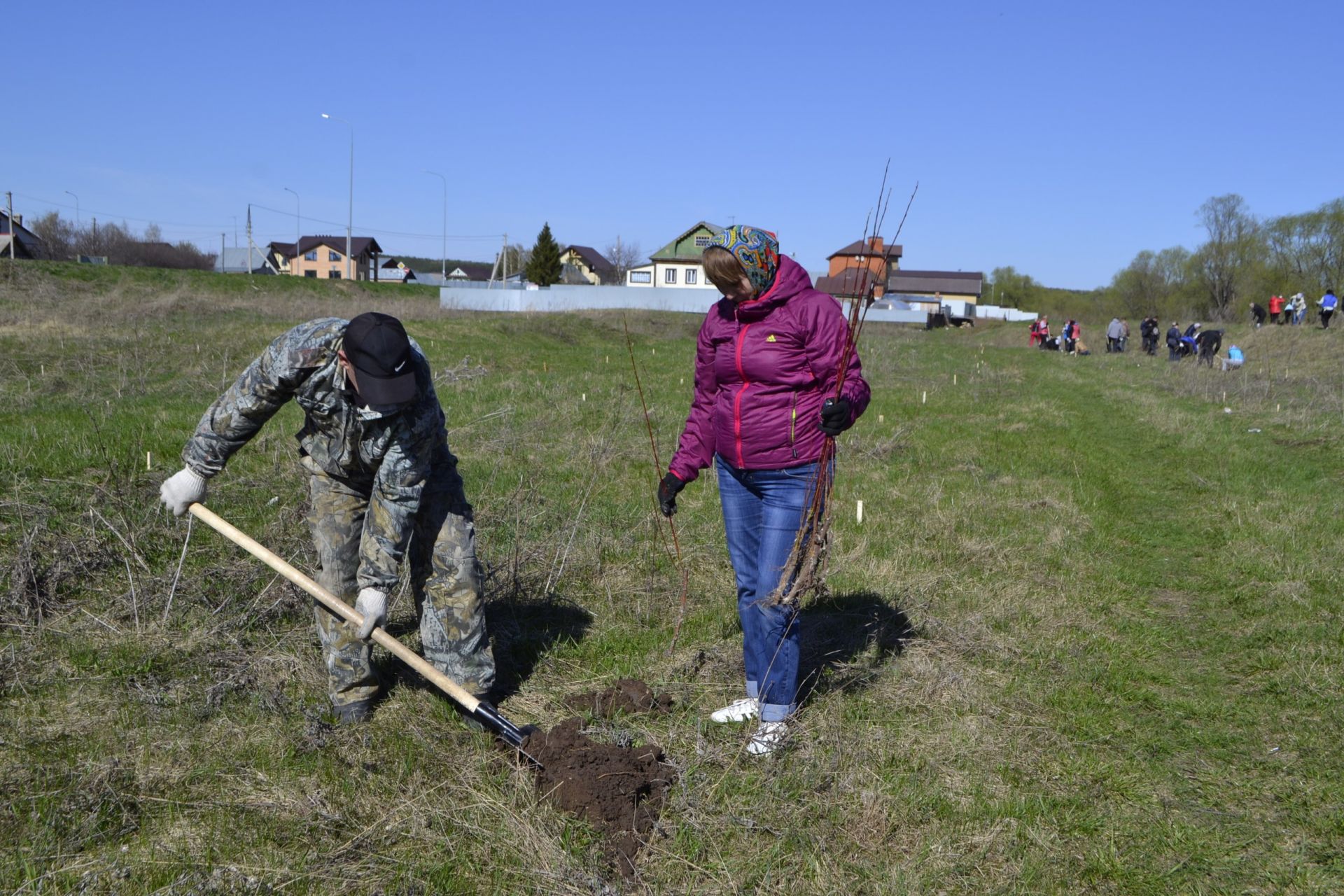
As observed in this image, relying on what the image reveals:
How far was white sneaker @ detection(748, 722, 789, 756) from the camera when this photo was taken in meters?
3.78

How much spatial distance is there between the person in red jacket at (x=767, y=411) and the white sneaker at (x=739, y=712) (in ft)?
0.31

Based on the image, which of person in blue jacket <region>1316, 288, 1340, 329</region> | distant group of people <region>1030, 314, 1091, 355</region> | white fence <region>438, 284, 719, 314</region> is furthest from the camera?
white fence <region>438, 284, 719, 314</region>

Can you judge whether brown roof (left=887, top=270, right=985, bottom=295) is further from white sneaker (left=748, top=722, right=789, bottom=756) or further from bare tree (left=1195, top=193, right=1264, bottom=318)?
white sneaker (left=748, top=722, right=789, bottom=756)

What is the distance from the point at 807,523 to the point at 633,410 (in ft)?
27.7

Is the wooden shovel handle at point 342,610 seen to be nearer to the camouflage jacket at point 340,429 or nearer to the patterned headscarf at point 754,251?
the camouflage jacket at point 340,429

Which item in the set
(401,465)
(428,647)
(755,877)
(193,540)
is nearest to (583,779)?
(755,877)

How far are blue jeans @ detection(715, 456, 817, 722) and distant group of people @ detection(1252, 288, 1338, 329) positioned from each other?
33991 mm

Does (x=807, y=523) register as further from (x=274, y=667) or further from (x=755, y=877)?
(x=274, y=667)

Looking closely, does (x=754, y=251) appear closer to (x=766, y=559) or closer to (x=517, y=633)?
(x=766, y=559)

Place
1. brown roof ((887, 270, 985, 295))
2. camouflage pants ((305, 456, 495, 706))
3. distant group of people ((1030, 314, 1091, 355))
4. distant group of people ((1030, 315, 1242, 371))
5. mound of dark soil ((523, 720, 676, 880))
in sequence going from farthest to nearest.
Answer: brown roof ((887, 270, 985, 295))
distant group of people ((1030, 314, 1091, 355))
distant group of people ((1030, 315, 1242, 371))
camouflage pants ((305, 456, 495, 706))
mound of dark soil ((523, 720, 676, 880))

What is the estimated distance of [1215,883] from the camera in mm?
3131

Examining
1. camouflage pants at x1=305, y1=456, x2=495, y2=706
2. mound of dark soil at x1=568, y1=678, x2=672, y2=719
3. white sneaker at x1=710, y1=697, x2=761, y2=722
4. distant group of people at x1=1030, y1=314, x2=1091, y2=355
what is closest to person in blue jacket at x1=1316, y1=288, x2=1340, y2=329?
distant group of people at x1=1030, y1=314, x2=1091, y2=355

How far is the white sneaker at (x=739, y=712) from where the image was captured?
4094 mm

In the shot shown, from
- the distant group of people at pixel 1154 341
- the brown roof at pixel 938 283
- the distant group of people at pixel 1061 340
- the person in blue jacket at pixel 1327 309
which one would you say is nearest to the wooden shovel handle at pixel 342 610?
the distant group of people at pixel 1154 341
